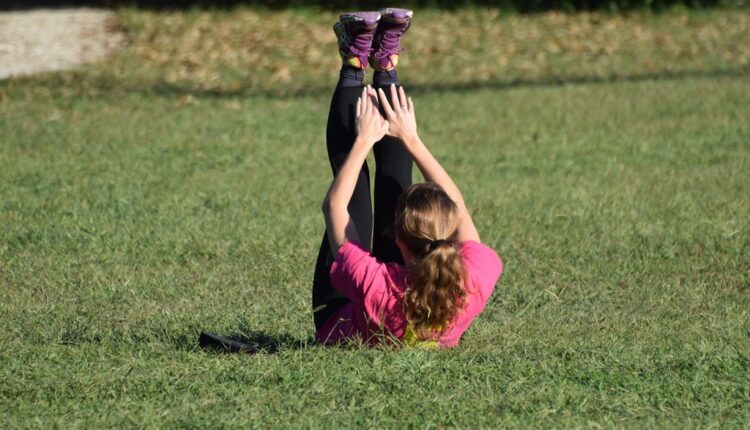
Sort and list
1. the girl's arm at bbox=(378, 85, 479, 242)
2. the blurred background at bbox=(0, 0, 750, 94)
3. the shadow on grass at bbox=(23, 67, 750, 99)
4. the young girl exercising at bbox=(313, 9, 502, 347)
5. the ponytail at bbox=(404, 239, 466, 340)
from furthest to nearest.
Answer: the blurred background at bbox=(0, 0, 750, 94)
the shadow on grass at bbox=(23, 67, 750, 99)
the girl's arm at bbox=(378, 85, 479, 242)
the young girl exercising at bbox=(313, 9, 502, 347)
the ponytail at bbox=(404, 239, 466, 340)

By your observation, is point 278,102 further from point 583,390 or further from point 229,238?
point 583,390

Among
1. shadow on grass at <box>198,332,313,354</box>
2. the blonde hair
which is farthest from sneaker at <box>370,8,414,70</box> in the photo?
shadow on grass at <box>198,332,313,354</box>

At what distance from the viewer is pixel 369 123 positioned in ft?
15.4

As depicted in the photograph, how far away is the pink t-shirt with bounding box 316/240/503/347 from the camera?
4.48m

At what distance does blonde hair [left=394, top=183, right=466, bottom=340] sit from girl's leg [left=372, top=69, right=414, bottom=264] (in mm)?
471

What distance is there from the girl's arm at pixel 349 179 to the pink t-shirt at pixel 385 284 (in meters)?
0.07

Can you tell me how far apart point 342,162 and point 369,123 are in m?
0.30

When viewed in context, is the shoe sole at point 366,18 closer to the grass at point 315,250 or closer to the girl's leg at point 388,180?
the girl's leg at point 388,180

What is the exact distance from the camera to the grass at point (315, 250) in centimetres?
435

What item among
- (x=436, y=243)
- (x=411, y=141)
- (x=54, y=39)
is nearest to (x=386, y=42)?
(x=411, y=141)

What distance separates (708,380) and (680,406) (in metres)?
0.31

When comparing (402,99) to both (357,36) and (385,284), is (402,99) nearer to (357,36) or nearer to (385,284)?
(357,36)

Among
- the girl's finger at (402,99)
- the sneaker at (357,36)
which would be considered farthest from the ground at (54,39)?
the girl's finger at (402,99)

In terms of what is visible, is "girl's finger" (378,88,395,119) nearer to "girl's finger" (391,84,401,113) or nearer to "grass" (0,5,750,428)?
"girl's finger" (391,84,401,113)
